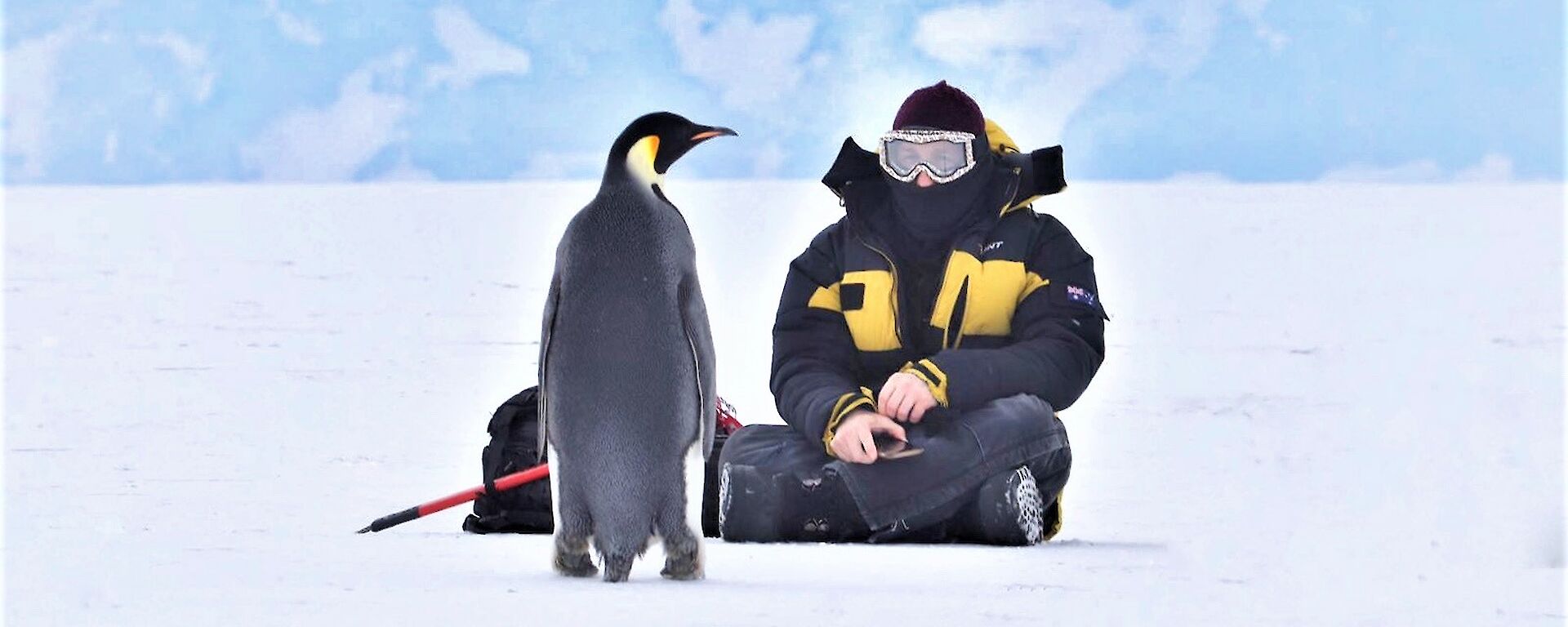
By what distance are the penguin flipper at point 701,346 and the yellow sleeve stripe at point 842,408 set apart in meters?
0.50

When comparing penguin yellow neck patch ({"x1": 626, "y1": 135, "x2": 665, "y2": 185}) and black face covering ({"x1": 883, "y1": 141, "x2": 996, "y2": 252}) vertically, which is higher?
penguin yellow neck patch ({"x1": 626, "y1": 135, "x2": 665, "y2": 185})

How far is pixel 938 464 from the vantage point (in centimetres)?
407

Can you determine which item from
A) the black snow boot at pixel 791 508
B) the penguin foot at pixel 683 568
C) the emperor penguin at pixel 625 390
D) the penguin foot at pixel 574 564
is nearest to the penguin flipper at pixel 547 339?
the emperor penguin at pixel 625 390

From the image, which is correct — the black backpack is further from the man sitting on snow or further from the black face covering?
the black face covering

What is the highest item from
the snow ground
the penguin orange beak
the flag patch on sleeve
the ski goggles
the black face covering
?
Result: the penguin orange beak

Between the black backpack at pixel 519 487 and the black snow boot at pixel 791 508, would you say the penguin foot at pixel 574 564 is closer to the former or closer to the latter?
the black snow boot at pixel 791 508

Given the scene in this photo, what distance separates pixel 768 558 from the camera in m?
3.88

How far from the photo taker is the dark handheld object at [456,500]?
4293 mm

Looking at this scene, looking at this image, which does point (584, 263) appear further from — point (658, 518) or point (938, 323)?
point (938, 323)

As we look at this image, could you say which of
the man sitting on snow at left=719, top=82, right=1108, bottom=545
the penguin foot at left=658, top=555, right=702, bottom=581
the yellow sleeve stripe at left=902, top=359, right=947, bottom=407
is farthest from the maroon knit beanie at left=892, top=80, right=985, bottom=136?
the penguin foot at left=658, top=555, right=702, bottom=581

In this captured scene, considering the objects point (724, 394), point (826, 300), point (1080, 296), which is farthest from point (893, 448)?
point (724, 394)

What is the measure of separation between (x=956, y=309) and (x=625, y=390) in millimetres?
951

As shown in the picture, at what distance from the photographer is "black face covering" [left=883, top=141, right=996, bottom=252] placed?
14.0 feet

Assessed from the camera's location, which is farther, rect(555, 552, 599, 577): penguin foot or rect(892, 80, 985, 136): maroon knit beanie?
rect(892, 80, 985, 136): maroon knit beanie
